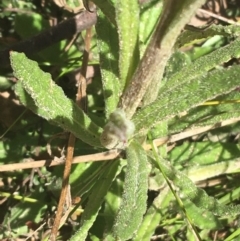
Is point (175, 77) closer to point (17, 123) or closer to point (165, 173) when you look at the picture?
point (165, 173)

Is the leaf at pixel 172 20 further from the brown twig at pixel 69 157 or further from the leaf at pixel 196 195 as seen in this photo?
the brown twig at pixel 69 157

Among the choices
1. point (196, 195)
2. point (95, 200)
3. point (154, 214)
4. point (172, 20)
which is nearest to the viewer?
point (172, 20)

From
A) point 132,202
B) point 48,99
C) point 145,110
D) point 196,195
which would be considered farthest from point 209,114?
point 48,99

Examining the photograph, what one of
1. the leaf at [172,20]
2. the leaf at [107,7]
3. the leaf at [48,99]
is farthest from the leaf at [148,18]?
the leaf at [172,20]

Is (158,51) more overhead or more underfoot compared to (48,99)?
more underfoot

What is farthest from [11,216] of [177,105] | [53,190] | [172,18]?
[172,18]

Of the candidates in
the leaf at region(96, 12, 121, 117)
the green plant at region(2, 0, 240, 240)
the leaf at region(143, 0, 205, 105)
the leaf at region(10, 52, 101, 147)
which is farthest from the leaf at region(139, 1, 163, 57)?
the leaf at region(143, 0, 205, 105)

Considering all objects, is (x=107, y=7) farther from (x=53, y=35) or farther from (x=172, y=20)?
(x=53, y=35)

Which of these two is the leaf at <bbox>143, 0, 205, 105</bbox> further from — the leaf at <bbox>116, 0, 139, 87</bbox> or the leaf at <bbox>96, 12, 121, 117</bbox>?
the leaf at <bbox>96, 12, 121, 117</bbox>
